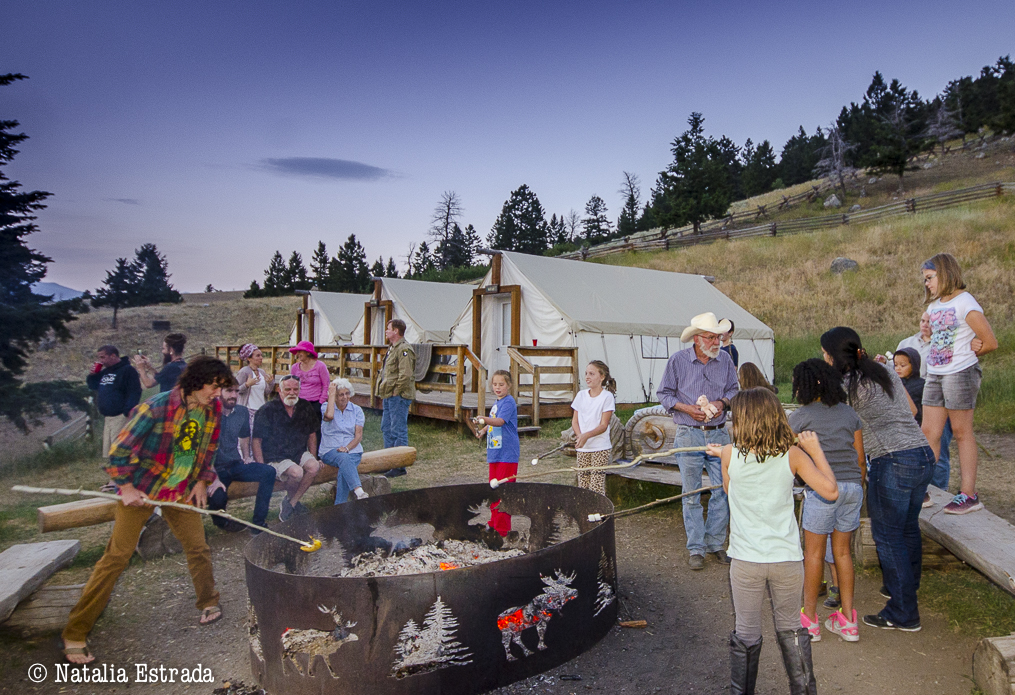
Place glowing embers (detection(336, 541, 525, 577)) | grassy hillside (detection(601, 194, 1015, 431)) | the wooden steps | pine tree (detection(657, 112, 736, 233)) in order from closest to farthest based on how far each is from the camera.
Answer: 1. the wooden steps
2. glowing embers (detection(336, 541, 525, 577))
3. grassy hillside (detection(601, 194, 1015, 431))
4. pine tree (detection(657, 112, 736, 233))

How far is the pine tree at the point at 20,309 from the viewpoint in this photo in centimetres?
727

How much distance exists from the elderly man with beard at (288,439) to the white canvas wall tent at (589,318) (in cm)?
668

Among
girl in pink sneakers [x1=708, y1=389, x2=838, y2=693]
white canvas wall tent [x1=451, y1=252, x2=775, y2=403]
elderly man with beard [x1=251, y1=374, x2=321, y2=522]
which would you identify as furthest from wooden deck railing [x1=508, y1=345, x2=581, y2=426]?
girl in pink sneakers [x1=708, y1=389, x2=838, y2=693]

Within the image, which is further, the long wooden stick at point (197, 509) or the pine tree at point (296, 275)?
the pine tree at point (296, 275)

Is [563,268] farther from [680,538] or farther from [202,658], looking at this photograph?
[202,658]

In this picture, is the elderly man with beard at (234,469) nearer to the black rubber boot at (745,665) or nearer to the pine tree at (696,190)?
the black rubber boot at (745,665)

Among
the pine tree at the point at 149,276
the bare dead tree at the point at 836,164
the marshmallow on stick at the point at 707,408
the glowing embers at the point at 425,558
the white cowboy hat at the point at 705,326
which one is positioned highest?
the bare dead tree at the point at 836,164

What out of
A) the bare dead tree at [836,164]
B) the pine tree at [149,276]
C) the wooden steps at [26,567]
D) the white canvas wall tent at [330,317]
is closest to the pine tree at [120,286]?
the pine tree at [149,276]

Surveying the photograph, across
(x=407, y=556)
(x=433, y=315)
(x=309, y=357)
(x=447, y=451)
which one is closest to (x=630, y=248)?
(x=433, y=315)

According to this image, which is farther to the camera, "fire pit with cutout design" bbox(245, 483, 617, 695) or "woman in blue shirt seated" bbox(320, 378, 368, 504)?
"woman in blue shirt seated" bbox(320, 378, 368, 504)

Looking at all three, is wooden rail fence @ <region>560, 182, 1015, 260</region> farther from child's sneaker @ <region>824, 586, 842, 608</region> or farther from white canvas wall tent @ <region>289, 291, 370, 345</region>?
child's sneaker @ <region>824, 586, 842, 608</region>

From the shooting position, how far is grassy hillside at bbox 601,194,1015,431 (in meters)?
17.0

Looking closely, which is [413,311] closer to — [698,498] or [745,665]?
[698,498]

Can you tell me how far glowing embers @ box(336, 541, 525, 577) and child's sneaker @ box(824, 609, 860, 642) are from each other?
177cm
